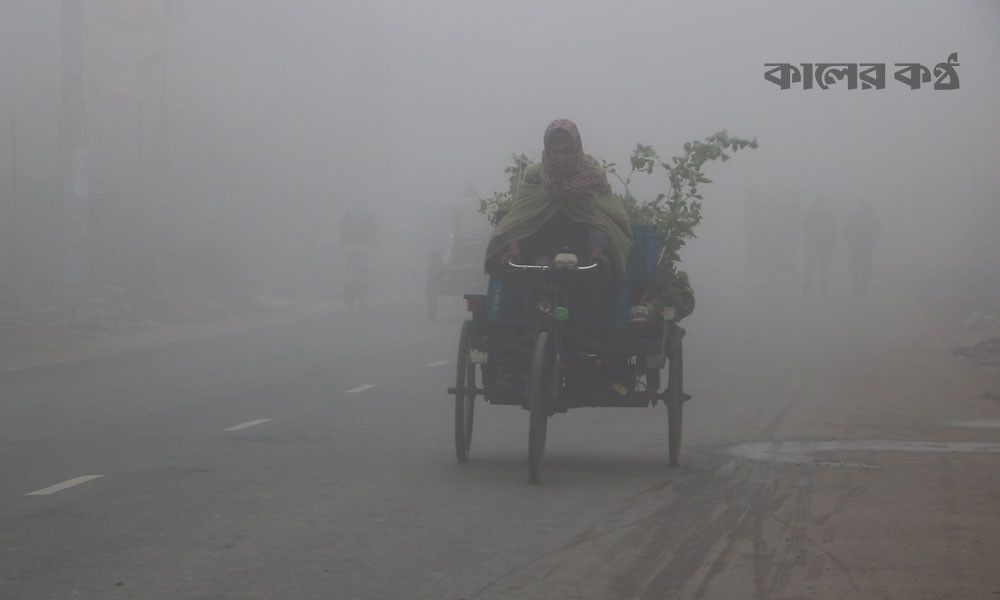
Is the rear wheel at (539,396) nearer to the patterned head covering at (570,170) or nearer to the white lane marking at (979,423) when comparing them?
the patterned head covering at (570,170)

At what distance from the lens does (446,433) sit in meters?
12.8

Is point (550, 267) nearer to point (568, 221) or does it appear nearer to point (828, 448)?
point (568, 221)

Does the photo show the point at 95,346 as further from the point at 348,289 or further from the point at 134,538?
the point at 134,538

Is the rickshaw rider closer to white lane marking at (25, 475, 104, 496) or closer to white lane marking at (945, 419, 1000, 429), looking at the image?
white lane marking at (25, 475, 104, 496)

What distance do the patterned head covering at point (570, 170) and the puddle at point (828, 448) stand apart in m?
2.48

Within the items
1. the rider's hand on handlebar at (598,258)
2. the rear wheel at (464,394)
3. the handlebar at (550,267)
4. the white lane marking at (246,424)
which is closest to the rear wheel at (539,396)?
the handlebar at (550,267)

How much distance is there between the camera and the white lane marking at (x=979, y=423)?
13.5 metres

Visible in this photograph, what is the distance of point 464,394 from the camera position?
410 inches

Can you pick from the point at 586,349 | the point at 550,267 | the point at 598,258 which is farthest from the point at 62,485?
the point at 598,258

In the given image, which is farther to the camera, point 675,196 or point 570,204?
point 675,196

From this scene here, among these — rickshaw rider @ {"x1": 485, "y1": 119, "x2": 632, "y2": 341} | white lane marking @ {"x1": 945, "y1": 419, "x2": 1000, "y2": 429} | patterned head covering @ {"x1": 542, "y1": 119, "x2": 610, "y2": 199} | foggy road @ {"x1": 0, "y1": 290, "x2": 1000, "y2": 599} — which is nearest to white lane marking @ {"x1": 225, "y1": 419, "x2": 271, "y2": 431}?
foggy road @ {"x1": 0, "y1": 290, "x2": 1000, "y2": 599}

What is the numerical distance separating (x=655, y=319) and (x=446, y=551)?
3480 millimetres

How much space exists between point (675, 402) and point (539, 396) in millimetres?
1361

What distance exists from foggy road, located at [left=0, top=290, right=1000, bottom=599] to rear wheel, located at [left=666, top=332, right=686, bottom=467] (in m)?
0.20
